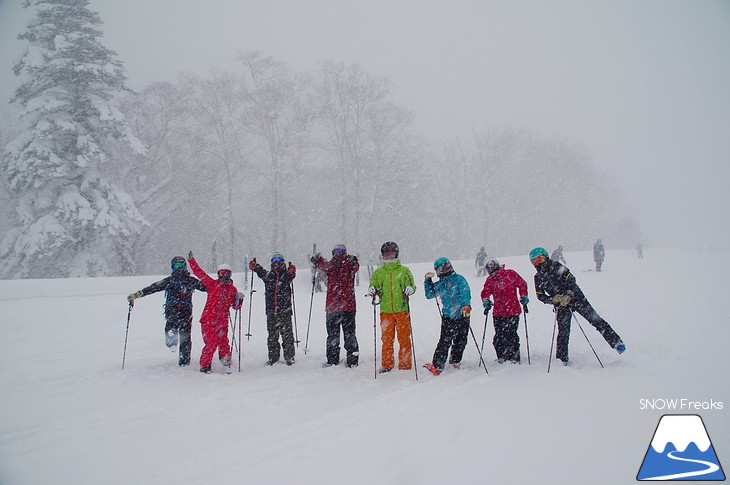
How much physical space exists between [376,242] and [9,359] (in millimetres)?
32263

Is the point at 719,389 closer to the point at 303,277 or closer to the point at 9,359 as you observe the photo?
the point at 9,359

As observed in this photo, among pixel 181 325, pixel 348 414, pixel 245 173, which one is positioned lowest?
pixel 348 414

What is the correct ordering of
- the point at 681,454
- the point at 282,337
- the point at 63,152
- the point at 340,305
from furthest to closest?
the point at 63,152, the point at 282,337, the point at 340,305, the point at 681,454

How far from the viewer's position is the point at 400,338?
20.6 ft

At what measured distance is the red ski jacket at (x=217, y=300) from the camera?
6.48 metres

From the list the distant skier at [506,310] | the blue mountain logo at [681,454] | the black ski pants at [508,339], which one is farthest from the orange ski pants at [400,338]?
the blue mountain logo at [681,454]

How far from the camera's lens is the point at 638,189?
73125mm

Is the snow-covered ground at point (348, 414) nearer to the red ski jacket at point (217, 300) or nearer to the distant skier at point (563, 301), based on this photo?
the distant skier at point (563, 301)

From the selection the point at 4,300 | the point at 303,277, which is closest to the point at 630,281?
the point at 303,277

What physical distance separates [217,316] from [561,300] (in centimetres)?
569

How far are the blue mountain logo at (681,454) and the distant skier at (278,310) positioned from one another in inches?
207

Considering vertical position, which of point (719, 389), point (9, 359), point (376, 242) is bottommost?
point (9, 359)

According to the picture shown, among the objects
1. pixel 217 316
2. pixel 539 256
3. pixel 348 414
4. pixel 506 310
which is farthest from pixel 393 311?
pixel 217 316

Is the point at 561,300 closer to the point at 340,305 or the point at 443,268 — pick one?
the point at 443,268
